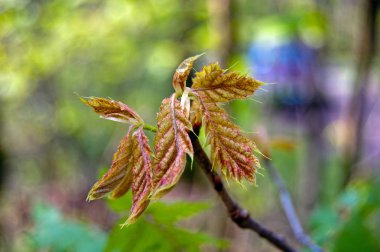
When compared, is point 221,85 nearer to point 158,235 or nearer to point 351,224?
point 158,235

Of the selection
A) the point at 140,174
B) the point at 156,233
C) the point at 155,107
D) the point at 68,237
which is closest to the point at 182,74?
the point at 140,174

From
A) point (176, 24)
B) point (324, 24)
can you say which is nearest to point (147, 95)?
point (176, 24)

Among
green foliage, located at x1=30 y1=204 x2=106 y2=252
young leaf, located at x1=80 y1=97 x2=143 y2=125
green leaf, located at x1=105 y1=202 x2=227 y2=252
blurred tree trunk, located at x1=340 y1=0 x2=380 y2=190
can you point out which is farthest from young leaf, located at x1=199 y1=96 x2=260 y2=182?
blurred tree trunk, located at x1=340 y1=0 x2=380 y2=190

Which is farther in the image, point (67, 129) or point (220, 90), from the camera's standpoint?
point (67, 129)

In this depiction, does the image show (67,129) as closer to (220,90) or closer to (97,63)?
(97,63)

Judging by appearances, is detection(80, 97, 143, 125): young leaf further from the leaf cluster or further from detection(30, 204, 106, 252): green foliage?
detection(30, 204, 106, 252): green foliage

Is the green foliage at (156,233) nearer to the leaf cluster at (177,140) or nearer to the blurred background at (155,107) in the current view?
the blurred background at (155,107)
